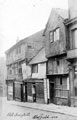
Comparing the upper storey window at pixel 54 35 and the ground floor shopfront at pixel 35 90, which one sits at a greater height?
the upper storey window at pixel 54 35

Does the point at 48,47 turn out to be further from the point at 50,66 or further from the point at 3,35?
the point at 3,35

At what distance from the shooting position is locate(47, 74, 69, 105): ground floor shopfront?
16.7 metres

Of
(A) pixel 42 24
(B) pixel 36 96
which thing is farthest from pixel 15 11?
(B) pixel 36 96

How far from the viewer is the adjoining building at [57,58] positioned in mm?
16672

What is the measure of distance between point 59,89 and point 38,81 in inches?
140

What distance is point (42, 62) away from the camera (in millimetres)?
20375

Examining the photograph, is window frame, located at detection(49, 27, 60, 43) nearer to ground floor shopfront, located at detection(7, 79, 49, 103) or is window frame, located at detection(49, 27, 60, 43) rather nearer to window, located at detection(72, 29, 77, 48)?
window, located at detection(72, 29, 77, 48)

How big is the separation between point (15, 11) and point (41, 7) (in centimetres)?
102

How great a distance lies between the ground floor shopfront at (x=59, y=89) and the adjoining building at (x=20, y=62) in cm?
441

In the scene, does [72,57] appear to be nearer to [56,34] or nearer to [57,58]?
[57,58]

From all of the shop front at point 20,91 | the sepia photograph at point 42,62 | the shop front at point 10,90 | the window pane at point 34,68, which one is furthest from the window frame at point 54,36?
the shop front at point 10,90

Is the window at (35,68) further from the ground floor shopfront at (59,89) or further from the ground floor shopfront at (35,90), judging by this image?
the ground floor shopfront at (59,89)

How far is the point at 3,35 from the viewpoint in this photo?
980 cm

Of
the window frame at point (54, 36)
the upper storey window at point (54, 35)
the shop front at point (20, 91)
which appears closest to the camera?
the window frame at point (54, 36)
